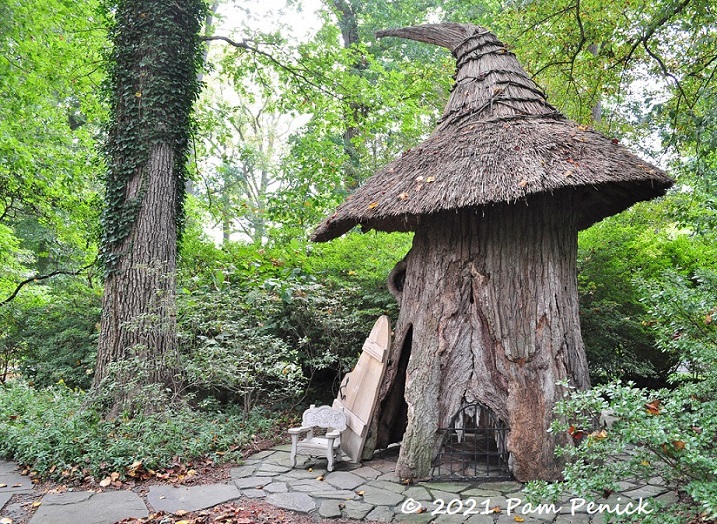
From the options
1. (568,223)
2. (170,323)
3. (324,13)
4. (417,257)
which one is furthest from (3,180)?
(568,223)

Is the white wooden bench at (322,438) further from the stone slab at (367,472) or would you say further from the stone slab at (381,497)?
the stone slab at (381,497)

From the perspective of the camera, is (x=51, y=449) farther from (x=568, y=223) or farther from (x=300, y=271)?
(x=568, y=223)

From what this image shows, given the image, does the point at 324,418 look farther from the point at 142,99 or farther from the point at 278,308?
the point at 142,99

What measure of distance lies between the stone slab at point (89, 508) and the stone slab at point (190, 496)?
0.13 meters

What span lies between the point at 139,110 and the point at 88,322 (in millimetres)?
3936

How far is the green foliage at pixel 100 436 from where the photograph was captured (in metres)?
4.61

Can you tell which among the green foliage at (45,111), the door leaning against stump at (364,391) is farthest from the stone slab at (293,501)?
the green foliage at (45,111)

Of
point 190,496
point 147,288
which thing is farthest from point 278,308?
point 190,496

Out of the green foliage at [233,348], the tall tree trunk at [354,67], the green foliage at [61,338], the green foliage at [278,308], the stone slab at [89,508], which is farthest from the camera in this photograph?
the tall tree trunk at [354,67]

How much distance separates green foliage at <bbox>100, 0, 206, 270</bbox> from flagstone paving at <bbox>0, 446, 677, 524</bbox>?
2.94 metres

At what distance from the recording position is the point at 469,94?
5617mm

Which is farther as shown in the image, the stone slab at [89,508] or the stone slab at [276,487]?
the stone slab at [276,487]

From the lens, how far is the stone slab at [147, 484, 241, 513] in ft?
13.0

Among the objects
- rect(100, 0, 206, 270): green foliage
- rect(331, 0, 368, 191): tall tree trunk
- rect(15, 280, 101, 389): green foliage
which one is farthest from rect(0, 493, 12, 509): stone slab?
rect(331, 0, 368, 191): tall tree trunk
